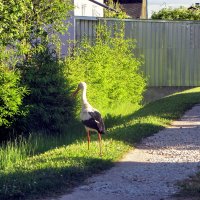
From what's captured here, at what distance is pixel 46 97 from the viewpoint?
51.0 ft

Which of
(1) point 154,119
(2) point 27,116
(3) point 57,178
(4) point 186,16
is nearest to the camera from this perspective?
(3) point 57,178

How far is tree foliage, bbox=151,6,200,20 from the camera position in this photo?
46.8 metres

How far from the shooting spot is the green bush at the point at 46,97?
49.9 ft

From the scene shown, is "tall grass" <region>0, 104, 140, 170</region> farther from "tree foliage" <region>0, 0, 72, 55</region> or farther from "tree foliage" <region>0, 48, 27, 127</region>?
"tree foliage" <region>0, 0, 72, 55</region>

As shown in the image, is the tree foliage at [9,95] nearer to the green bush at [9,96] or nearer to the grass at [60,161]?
the green bush at [9,96]

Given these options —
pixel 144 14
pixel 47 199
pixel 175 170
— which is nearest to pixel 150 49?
pixel 175 170

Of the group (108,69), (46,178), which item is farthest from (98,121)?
(108,69)

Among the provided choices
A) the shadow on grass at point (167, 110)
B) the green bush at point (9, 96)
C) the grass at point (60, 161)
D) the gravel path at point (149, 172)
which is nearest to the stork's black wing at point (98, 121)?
the grass at point (60, 161)

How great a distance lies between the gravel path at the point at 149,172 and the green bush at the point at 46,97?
287 cm

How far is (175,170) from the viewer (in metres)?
9.89

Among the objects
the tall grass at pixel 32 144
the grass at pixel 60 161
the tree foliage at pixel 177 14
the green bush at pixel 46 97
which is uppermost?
the tree foliage at pixel 177 14

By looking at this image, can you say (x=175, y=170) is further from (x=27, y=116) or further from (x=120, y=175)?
(x=27, y=116)

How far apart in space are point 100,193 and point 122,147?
3290 mm

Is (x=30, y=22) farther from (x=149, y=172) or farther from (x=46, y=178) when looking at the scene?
(x=46, y=178)
